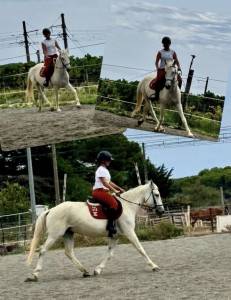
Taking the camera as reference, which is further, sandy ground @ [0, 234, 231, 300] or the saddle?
the saddle

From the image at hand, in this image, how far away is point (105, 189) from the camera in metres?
12.1

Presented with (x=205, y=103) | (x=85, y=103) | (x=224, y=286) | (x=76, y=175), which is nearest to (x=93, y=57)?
(x=85, y=103)

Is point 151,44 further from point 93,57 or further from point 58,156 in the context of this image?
point 58,156

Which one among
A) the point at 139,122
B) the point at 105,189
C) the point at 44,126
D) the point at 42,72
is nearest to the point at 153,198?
the point at 105,189

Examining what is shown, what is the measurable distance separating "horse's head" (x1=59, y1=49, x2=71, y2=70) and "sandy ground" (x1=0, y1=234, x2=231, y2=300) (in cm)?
343

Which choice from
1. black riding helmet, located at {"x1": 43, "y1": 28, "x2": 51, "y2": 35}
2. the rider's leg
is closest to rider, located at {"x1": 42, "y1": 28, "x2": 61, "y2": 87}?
black riding helmet, located at {"x1": 43, "y1": 28, "x2": 51, "y2": 35}

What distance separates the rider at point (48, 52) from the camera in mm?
15836

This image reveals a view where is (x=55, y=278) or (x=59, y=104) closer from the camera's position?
(x=55, y=278)

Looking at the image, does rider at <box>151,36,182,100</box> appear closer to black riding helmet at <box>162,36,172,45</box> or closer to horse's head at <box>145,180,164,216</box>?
black riding helmet at <box>162,36,172,45</box>

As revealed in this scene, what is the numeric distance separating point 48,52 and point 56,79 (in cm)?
50

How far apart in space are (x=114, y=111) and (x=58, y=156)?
91.8 feet

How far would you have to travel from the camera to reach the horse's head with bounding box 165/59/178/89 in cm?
1416

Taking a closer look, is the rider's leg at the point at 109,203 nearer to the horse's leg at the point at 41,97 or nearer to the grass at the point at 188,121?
the grass at the point at 188,121

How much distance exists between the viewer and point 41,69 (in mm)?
16234
